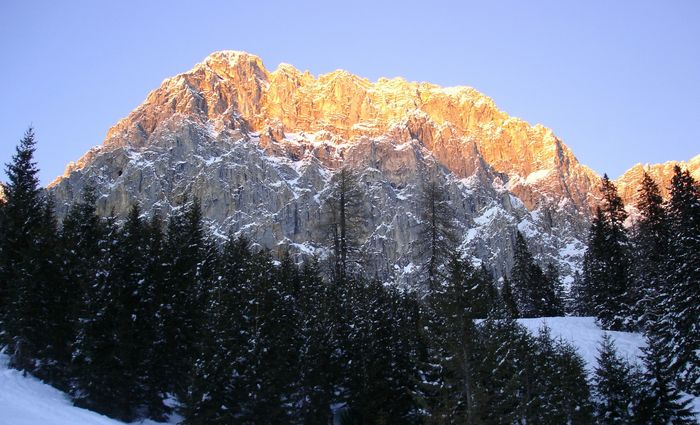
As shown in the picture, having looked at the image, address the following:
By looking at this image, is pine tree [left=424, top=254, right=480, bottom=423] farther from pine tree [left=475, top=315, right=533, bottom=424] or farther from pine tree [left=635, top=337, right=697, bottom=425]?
pine tree [left=635, top=337, right=697, bottom=425]

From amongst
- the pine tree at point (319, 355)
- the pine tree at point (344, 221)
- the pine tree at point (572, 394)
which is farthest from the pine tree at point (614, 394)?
the pine tree at point (344, 221)

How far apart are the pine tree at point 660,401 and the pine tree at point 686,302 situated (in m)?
1.43

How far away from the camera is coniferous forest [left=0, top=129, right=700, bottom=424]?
84.3 ft

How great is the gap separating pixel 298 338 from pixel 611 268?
3030 cm

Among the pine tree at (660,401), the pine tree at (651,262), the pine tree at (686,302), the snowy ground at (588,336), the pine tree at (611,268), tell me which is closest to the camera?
the pine tree at (660,401)

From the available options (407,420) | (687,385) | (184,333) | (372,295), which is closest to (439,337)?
(407,420)

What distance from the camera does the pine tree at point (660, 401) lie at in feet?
98.8

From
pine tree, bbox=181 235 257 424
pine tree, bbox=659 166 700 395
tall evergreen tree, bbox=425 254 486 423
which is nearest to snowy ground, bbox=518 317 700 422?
pine tree, bbox=659 166 700 395

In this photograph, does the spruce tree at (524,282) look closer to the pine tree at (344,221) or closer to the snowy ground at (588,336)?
the snowy ground at (588,336)

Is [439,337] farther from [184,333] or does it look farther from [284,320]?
[184,333]

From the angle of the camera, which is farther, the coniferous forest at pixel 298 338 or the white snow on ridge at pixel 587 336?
the white snow on ridge at pixel 587 336

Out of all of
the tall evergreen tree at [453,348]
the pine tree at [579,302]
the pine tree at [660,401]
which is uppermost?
the pine tree at [579,302]

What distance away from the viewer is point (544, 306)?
6419 centimetres

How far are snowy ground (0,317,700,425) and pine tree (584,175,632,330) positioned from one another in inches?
96.4
